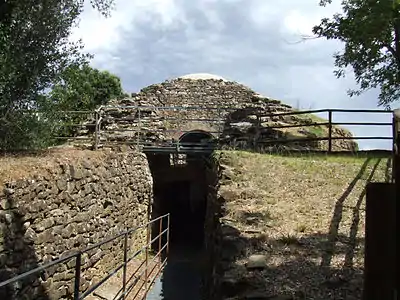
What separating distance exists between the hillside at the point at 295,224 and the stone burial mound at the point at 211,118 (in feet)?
12.2

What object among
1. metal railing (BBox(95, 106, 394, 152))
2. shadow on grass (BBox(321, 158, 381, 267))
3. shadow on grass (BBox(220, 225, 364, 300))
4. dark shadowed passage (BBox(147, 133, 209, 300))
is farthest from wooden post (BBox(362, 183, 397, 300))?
metal railing (BBox(95, 106, 394, 152))

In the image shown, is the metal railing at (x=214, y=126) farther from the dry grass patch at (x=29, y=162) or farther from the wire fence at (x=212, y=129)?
the dry grass patch at (x=29, y=162)

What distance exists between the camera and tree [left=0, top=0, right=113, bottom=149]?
9891 mm

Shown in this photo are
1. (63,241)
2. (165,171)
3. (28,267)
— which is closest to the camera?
(28,267)

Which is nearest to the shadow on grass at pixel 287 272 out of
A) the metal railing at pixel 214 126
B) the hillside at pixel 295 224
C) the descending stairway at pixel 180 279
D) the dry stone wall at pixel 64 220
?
the hillside at pixel 295 224

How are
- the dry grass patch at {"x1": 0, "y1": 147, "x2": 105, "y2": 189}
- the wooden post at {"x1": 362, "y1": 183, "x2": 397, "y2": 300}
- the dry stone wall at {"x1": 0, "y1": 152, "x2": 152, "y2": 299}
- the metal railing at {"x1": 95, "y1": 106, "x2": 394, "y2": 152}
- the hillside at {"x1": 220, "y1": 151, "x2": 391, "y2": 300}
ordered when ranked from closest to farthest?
the wooden post at {"x1": 362, "y1": 183, "x2": 397, "y2": 300}
the hillside at {"x1": 220, "y1": 151, "x2": 391, "y2": 300}
the dry stone wall at {"x1": 0, "y1": 152, "x2": 152, "y2": 299}
the dry grass patch at {"x1": 0, "y1": 147, "x2": 105, "y2": 189}
the metal railing at {"x1": 95, "y1": 106, "x2": 394, "y2": 152}

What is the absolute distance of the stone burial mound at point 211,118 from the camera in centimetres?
1716

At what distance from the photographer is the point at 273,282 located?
5.87 m

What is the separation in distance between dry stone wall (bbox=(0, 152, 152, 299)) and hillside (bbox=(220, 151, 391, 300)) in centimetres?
272

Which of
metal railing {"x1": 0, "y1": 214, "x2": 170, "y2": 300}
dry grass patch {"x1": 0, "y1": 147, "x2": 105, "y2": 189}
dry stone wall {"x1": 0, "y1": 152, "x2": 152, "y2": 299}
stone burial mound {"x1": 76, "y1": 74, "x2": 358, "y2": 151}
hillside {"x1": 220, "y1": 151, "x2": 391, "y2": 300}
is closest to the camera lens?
metal railing {"x1": 0, "y1": 214, "x2": 170, "y2": 300}

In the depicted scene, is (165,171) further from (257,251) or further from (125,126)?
(257,251)

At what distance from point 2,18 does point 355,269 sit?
8313mm

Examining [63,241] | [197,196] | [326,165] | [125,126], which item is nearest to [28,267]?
[63,241]

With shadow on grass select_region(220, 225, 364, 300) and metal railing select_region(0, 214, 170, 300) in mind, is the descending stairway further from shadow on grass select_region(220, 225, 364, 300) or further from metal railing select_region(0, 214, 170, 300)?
shadow on grass select_region(220, 225, 364, 300)
